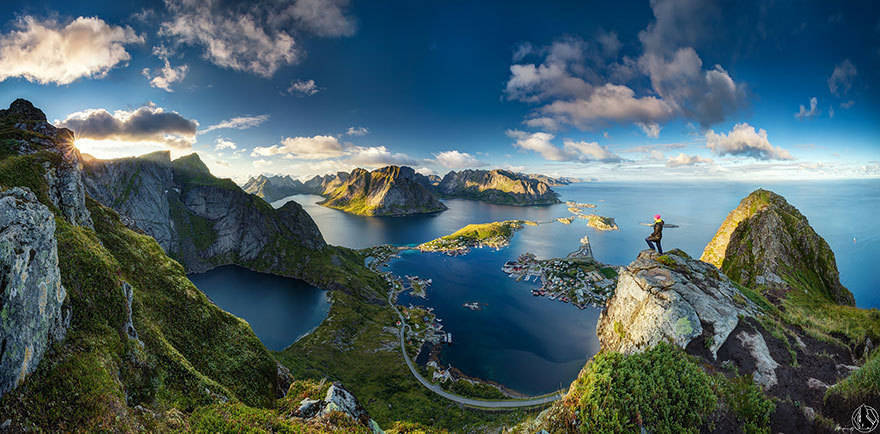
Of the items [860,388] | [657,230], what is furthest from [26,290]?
[657,230]

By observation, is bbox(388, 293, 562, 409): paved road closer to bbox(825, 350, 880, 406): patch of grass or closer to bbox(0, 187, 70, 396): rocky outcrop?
bbox(825, 350, 880, 406): patch of grass

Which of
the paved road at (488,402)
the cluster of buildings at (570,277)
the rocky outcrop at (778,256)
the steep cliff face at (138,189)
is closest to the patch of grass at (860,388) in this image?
the rocky outcrop at (778,256)

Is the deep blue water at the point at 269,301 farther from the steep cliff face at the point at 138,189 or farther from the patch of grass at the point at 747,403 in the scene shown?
the patch of grass at the point at 747,403

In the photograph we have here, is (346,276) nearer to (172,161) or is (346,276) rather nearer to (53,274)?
(53,274)

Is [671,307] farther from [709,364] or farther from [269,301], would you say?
[269,301]

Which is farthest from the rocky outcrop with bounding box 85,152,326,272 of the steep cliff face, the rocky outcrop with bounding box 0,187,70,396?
the rocky outcrop with bounding box 0,187,70,396
